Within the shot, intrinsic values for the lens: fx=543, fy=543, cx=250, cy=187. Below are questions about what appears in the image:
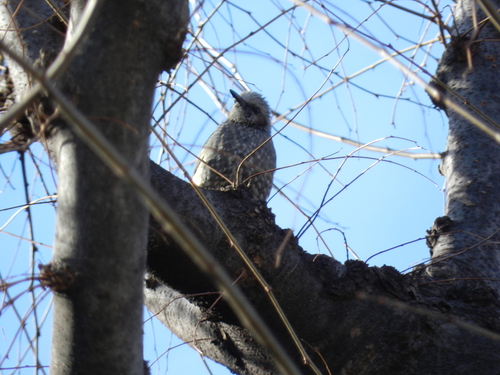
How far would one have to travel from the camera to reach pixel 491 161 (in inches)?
Result: 102

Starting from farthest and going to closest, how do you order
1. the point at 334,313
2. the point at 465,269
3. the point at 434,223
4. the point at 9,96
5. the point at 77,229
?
the point at 434,223
the point at 465,269
the point at 334,313
the point at 9,96
the point at 77,229

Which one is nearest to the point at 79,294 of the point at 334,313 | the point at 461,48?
the point at 334,313

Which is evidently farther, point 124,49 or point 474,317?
point 474,317

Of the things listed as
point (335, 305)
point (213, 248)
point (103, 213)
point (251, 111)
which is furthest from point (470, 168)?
point (251, 111)

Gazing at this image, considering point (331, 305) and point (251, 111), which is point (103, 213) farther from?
point (251, 111)

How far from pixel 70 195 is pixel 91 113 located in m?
0.18

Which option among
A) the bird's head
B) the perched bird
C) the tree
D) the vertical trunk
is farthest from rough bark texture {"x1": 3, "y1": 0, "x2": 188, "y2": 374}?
the bird's head

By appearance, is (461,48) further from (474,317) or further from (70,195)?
(70,195)

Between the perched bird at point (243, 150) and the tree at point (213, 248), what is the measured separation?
0.93 meters

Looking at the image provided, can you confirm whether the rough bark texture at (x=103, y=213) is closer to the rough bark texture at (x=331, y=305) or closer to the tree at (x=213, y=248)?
the tree at (x=213, y=248)

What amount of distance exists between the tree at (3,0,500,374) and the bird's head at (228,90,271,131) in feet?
5.70

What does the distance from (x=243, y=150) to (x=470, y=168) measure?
1.58 meters

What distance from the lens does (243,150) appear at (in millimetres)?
3729

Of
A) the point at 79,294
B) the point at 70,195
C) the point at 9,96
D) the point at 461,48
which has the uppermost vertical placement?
the point at 9,96
